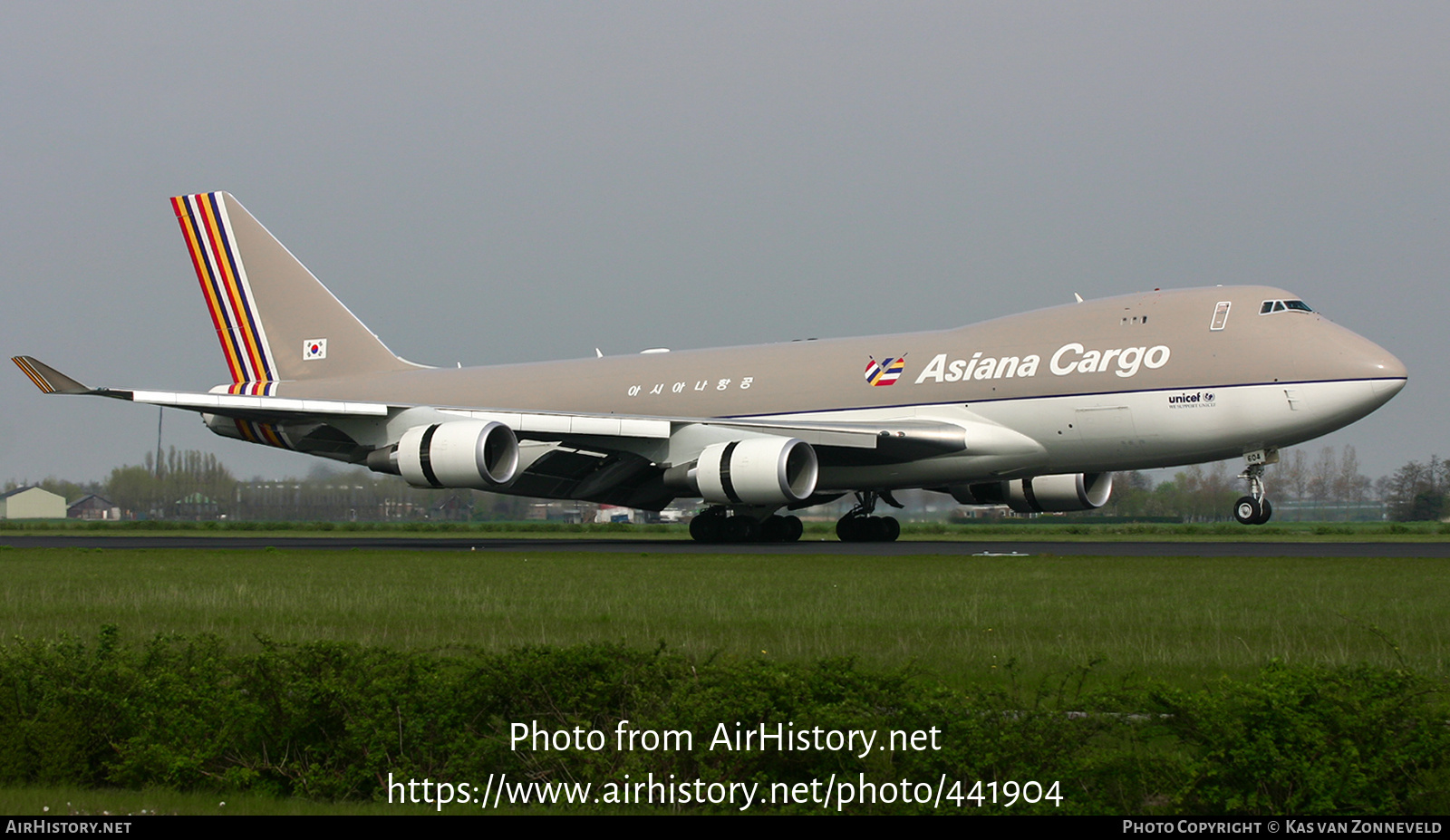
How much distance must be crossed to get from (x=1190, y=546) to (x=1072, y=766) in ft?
77.5

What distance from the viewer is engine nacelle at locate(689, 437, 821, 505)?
2736 centimetres

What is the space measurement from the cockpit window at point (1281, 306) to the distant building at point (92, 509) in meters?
48.8

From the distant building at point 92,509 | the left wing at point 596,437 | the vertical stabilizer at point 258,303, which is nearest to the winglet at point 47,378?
the left wing at point 596,437

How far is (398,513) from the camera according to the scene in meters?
51.6

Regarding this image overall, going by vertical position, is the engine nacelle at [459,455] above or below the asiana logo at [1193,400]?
below

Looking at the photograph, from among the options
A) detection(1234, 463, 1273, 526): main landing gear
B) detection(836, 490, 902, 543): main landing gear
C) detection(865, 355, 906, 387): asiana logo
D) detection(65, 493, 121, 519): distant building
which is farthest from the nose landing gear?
detection(65, 493, 121, 519): distant building

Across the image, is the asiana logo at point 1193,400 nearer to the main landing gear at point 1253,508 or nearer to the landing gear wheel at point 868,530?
the main landing gear at point 1253,508

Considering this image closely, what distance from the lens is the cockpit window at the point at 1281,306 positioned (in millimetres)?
26438

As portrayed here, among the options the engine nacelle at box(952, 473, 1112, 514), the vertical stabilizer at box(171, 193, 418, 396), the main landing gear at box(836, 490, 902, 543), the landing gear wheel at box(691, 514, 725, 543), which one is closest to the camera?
the landing gear wheel at box(691, 514, 725, 543)

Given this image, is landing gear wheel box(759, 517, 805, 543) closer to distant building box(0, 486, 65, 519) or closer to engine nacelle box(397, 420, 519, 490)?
engine nacelle box(397, 420, 519, 490)

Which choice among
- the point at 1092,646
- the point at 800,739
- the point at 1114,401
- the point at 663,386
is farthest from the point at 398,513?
the point at 800,739

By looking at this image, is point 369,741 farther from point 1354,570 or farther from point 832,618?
point 1354,570

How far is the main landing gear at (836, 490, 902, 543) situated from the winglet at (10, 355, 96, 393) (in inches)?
685

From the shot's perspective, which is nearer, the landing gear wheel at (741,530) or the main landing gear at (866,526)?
the landing gear wheel at (741,530)
